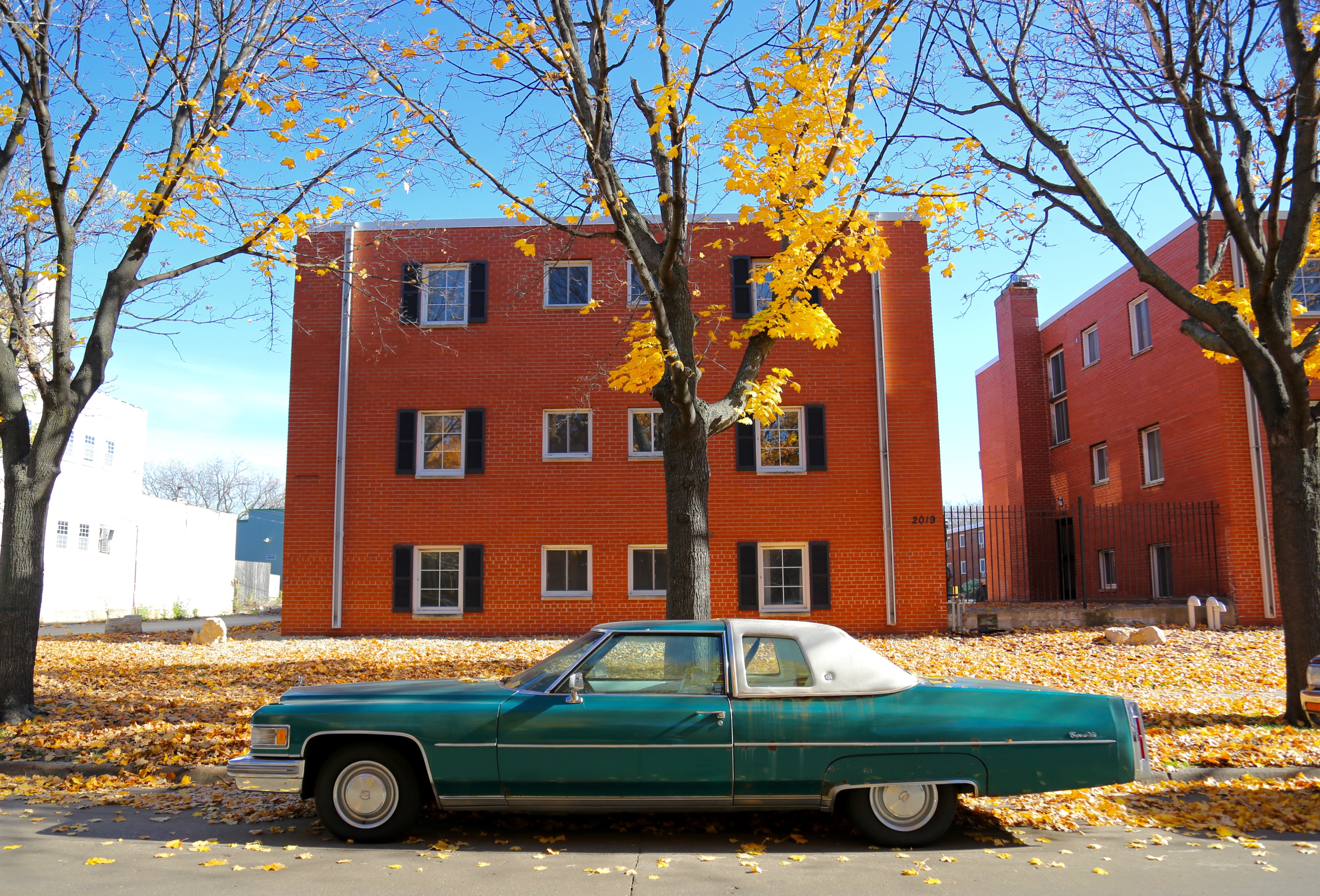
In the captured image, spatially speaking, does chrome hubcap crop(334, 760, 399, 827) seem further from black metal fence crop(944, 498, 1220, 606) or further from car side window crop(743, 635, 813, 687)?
A: black metal fence crop(944, 498, 1220, 606)

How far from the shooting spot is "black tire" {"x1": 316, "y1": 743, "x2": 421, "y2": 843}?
17.9ft

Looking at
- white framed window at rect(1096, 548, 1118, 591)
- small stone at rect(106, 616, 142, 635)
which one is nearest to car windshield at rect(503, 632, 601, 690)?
small stone at rect(106, 616, 142, 635)

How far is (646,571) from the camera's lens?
60.2ft

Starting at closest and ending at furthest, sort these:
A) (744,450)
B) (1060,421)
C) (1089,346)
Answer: (744,450) < (1089,346) < (1060,421)

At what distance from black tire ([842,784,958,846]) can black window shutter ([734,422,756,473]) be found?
1287 cm

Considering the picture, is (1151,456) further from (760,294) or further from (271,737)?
(271,737)

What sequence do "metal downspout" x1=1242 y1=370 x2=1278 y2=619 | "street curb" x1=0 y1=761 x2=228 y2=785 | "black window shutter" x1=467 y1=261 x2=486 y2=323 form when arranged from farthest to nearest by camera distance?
"black window shutter" x1=467 y1=261 x2=486 y2=323 < "metal downspout" x1=1242 y1=370 x2=1278 y2=619 < "street curb" x1=0 y1=761 x2=228 y2=785

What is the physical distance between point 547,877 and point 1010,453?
24695 millimetres

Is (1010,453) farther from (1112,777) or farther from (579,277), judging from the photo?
(1112,777)

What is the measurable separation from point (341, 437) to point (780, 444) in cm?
874

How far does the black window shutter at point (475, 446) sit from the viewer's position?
18.5 meters

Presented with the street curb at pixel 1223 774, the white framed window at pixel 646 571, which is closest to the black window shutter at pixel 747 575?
the white framed window at pixel 646 571

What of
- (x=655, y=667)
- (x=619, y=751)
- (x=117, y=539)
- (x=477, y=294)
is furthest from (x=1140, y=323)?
(x=117, y=539)

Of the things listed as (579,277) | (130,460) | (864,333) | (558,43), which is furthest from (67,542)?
(558,43)
